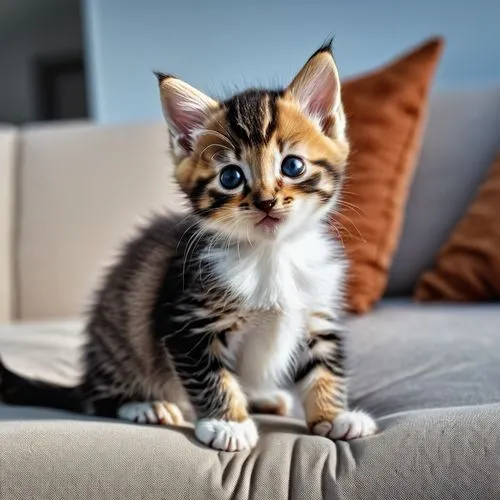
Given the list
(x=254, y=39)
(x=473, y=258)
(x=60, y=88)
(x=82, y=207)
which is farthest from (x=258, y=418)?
(x=60, y=88)

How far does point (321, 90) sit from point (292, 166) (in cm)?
15

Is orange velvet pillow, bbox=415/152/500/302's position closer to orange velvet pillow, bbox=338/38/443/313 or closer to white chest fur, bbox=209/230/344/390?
orange velvet pillow, bbox=338/38/443/313

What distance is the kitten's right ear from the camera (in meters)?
1.03

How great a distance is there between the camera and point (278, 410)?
4.01 feet

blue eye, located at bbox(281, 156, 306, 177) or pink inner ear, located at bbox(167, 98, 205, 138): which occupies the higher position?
pink inner ear, located at bbox(167, 98, 205, 138)

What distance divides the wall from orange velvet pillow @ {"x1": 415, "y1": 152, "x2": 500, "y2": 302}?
384cm

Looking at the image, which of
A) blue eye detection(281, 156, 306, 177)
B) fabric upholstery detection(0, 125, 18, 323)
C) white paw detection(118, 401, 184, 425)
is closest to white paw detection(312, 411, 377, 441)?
white paw detection(118, 401, 184, 425)

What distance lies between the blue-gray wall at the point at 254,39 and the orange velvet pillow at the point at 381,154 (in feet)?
1.98

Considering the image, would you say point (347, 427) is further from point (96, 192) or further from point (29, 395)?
point (96, 192)

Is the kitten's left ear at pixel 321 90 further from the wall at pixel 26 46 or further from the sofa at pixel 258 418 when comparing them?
the wall at pixel 26 46

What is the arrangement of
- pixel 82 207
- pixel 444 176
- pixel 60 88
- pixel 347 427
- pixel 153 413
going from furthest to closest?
pixel 60 88
pixel 82 207
pixel 444 176
pixel 153 413
pixel 347 427

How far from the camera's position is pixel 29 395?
1.21 metres

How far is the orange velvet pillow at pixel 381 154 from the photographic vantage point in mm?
1694

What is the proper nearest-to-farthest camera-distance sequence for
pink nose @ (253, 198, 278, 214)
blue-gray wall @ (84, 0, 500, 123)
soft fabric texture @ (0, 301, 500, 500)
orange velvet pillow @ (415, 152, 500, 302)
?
1. soft fabric texture @ (0, 301, 500, 500)
2. pink nose @ (253, 198, 278, 214)
3. orange velvet pillow @ (415, 152, 500, 302)
4. blue-gray wall @ (84, 0, 500, 123)
